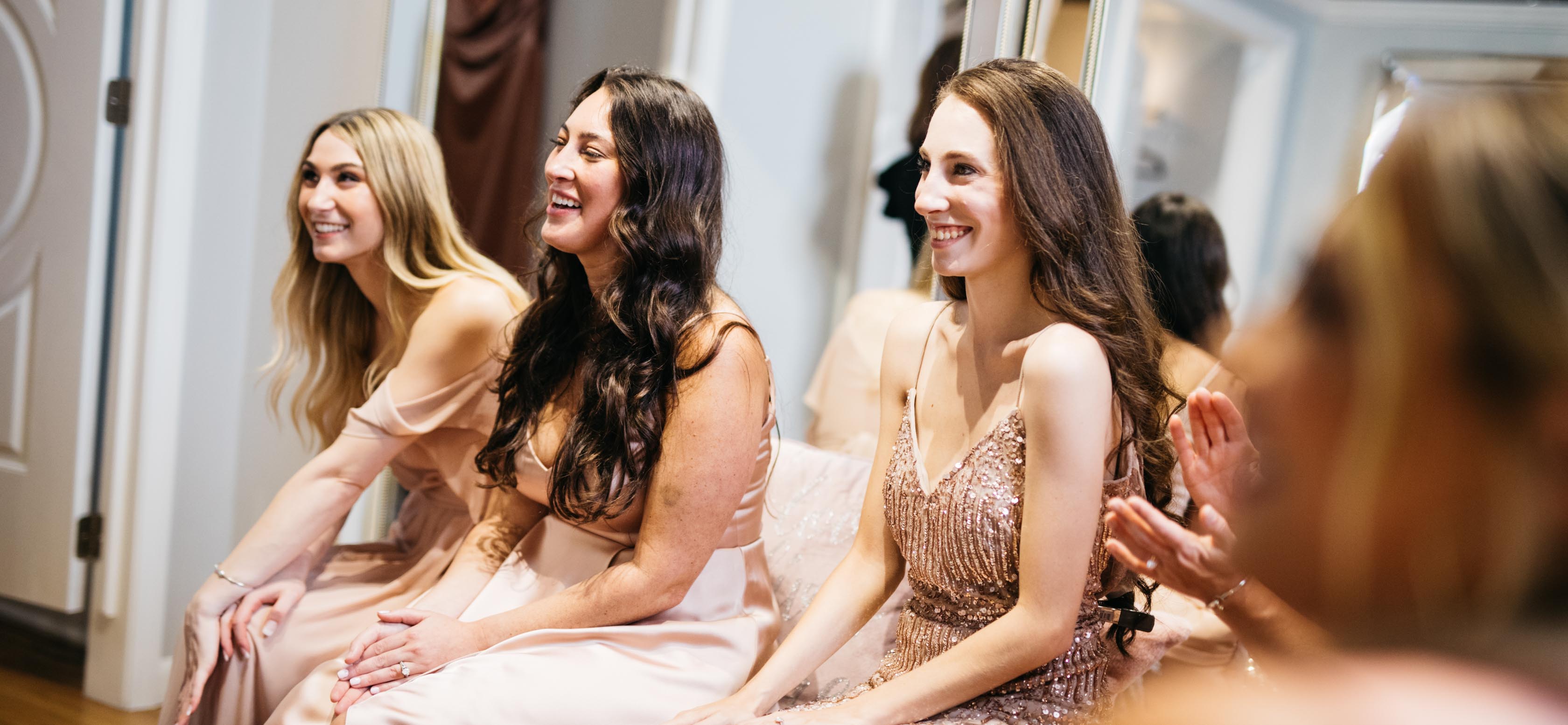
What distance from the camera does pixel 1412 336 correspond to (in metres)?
0.58

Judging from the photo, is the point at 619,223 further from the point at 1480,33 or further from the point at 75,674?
the point at 75,674

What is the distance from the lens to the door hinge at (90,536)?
309 centimetres

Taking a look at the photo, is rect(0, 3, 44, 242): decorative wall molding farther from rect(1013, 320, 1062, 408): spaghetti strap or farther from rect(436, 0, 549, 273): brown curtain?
rect(1013, 320, 1062, 408): spaghetti strap

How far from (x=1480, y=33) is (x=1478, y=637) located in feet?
5.78

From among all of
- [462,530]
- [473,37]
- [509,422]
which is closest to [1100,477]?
[509,422]

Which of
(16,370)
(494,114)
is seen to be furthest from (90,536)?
(494,114)

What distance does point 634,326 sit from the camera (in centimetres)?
182

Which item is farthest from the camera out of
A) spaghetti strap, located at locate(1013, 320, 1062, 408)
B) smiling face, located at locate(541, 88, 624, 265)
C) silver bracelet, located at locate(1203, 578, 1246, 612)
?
smiling face, located at locate(541, 88, 624, 265)

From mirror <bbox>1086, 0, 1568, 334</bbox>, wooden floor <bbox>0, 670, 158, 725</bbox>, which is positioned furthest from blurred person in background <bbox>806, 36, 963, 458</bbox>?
wooden floor <bbox>0, 670, 158, 725</bbox>

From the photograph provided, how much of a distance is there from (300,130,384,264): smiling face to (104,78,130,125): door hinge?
3.30 ft

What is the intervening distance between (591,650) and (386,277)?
3.65 ft

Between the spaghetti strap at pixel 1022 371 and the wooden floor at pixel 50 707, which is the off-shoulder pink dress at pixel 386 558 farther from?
the spaghetti strap at pixel 1022 371

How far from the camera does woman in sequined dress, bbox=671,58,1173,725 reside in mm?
1385

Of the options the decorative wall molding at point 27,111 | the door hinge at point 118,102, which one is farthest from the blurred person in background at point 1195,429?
the decorative wall molding at point 27,111
